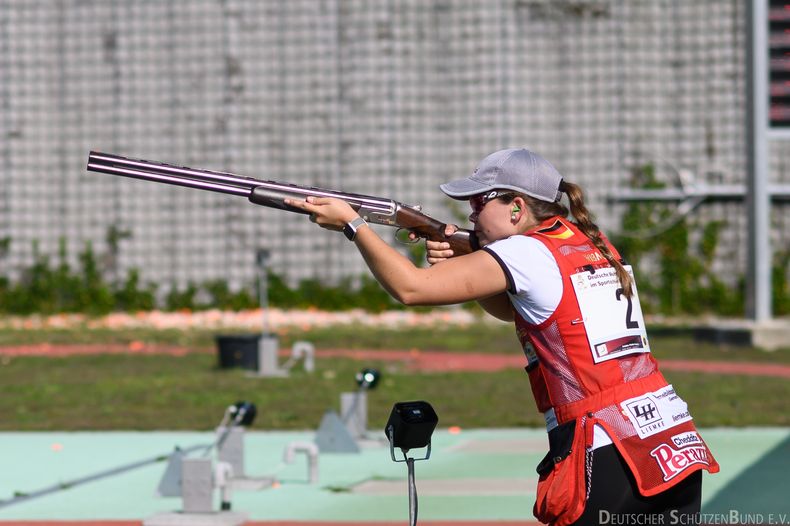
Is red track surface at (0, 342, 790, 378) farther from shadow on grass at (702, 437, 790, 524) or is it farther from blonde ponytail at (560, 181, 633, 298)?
blonde ponytail at (560, 181, 633, 298)

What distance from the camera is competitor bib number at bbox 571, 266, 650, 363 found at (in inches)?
167

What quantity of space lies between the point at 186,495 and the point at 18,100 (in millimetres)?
20053

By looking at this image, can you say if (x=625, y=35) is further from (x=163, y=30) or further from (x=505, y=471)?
(x=505, y=471)

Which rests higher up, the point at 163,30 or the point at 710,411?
the point at 163,30

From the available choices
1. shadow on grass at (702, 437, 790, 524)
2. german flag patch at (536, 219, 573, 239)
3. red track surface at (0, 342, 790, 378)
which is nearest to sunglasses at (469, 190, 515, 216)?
german flag patch at (536, 219, 573, 239)

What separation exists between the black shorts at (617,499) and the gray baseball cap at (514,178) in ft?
2.72

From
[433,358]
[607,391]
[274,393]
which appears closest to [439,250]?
[607,391]

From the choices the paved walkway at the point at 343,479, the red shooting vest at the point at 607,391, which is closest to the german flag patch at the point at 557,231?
the red shooting vest at the point at 607,391

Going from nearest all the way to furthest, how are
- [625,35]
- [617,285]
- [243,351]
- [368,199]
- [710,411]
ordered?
[617,285]
[368,199]
[710,411]
[243,351]
[625,35]

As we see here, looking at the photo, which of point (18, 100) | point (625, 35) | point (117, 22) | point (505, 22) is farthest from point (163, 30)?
point (625, 35)

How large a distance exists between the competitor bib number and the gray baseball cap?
30 centimetres

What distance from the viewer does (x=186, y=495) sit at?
8.32m

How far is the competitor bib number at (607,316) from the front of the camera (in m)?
4.25

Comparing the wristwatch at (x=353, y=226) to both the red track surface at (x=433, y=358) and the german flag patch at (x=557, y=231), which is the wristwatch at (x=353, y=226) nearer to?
the german flag patch at (x=557, y=231)
